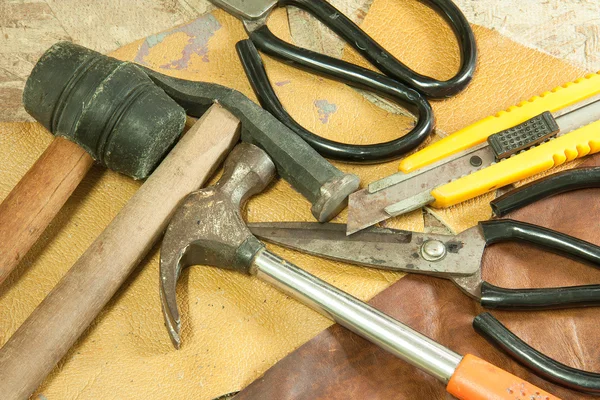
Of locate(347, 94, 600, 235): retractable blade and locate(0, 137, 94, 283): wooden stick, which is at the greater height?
locate(347, 94, 600, 235): retractable blade

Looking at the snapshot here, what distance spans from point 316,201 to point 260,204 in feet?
0.44

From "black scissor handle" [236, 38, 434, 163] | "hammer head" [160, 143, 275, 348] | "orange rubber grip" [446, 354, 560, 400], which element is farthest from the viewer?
"black scissor handle" [236, 38, 434, 163]

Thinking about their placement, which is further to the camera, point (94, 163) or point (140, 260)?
point (94, 163)

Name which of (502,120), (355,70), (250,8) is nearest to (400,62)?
(355,70)

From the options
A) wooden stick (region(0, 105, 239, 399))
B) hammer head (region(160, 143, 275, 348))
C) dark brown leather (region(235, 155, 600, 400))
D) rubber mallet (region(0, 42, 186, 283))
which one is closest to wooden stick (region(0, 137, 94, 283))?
rubber mallet (region(0, 42, 186, 283))

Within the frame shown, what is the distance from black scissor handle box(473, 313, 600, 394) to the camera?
0.90m

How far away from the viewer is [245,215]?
113cm

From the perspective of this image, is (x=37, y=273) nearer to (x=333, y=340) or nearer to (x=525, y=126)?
(x=333, y=340)

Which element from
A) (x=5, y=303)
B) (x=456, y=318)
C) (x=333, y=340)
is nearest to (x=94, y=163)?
(x=5, y=303)

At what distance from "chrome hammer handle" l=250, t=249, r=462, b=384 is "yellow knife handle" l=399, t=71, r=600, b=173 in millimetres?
260

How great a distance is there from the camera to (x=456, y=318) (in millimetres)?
1028

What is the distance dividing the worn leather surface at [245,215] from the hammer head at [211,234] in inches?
2.7

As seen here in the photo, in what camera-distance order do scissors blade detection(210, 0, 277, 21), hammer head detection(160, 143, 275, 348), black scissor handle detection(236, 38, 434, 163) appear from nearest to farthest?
hammer head detection(160, 143, 275, 348), black scissor handle detection(236, 38, 434, 163), scissors blade detection(210, 0, 277, 21)

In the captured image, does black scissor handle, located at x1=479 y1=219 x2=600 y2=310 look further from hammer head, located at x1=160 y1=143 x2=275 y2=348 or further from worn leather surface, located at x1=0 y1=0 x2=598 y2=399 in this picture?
hammer head, located at x1=160 y1=143 x2=275 y2=348
